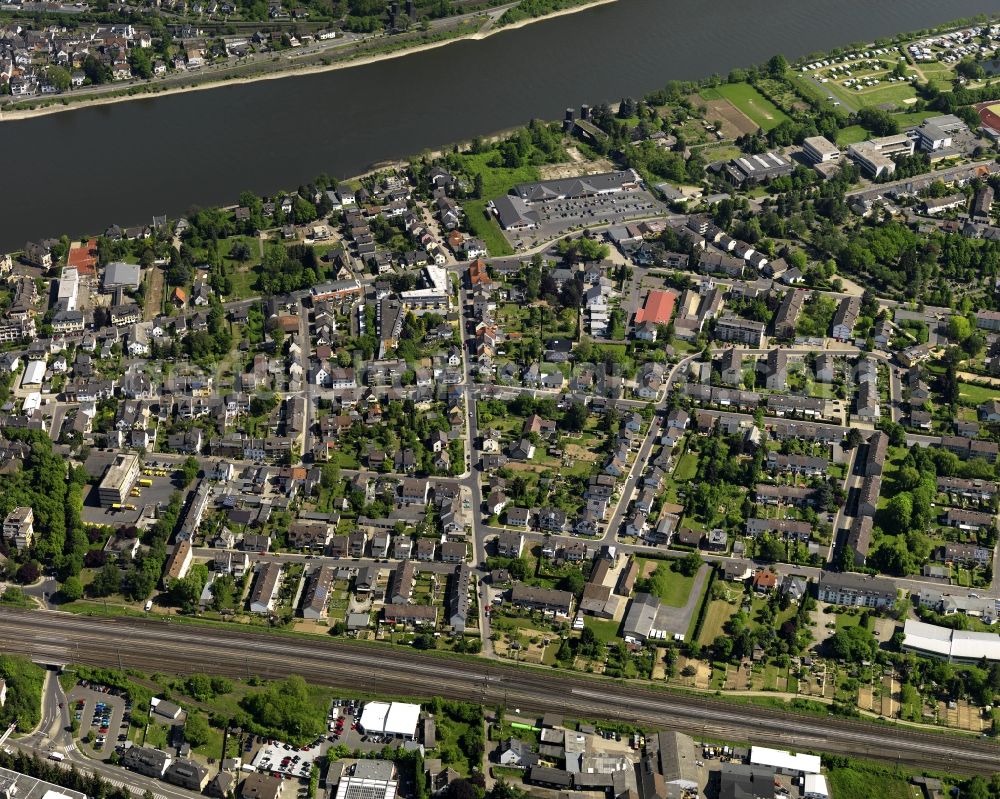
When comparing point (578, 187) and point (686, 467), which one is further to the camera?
point (578, 187)

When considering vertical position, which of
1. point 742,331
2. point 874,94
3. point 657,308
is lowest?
point 742,331

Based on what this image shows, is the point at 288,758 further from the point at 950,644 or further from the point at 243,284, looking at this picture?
the point at 243,284

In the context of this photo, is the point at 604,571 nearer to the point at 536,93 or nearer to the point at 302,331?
the point at 302,331

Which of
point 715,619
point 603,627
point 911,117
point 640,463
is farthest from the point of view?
point 911,117

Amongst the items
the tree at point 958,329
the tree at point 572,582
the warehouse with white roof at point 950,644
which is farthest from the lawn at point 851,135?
the tree at point 572,582

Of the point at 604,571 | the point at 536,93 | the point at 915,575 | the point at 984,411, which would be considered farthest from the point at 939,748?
the point at 536,93

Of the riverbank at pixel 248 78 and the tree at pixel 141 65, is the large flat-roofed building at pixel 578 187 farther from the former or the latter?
the tree at pixel 141 65

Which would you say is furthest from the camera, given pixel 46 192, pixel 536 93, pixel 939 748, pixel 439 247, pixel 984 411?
pixel 536 93

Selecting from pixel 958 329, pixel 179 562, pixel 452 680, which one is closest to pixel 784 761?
pixel 452 680
